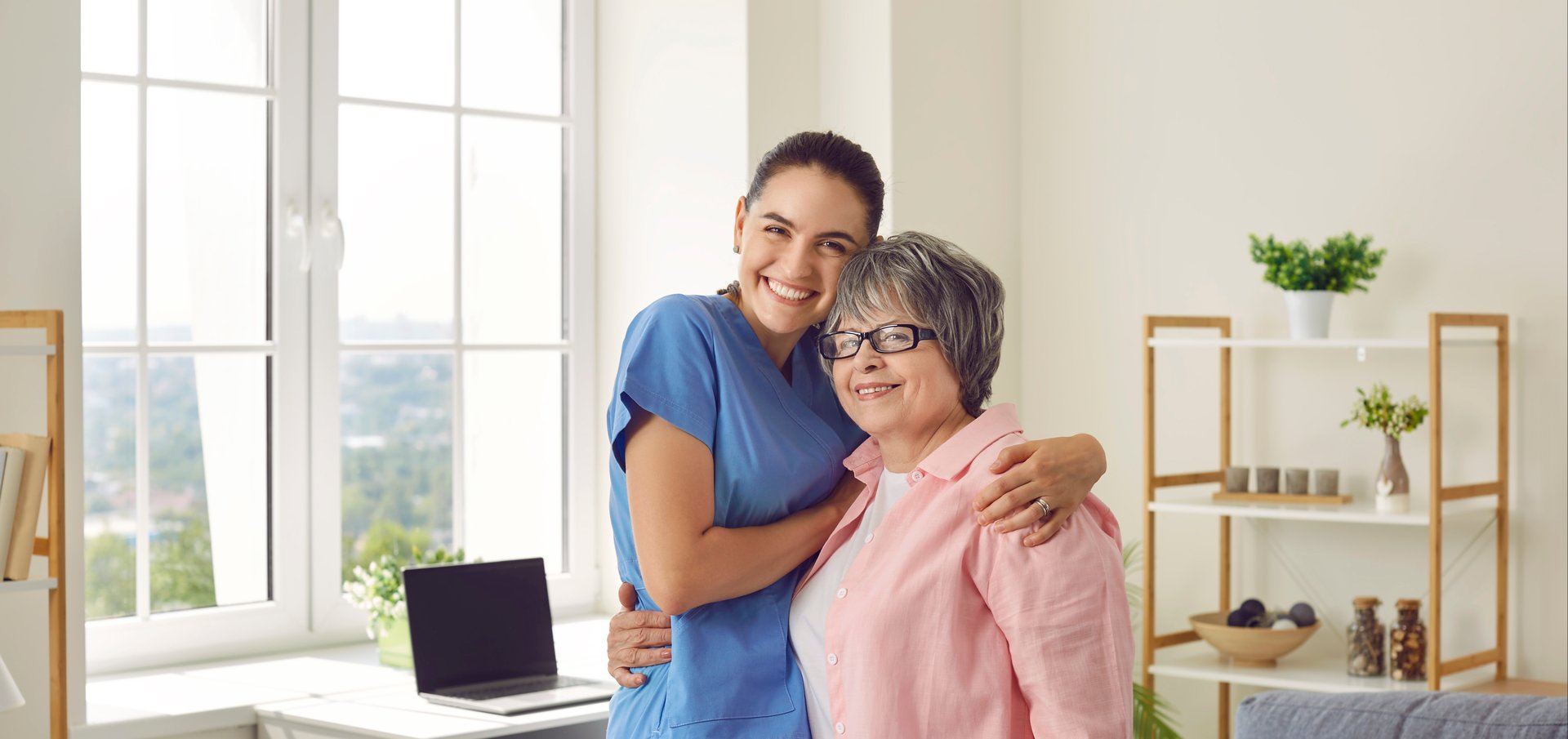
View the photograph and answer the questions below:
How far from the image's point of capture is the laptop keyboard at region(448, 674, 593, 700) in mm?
2783

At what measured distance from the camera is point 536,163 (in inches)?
143

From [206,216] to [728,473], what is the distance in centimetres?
193

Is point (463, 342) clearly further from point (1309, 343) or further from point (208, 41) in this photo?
point (1309, 343)

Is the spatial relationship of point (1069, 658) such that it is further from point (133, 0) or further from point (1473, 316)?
point (133, 0)

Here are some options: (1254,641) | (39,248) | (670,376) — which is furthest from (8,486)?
(1254,641)

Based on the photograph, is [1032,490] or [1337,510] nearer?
[1032,490]

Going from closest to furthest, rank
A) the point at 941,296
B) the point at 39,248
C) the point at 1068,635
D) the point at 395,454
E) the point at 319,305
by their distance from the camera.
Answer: the point at 1068,635, the point at 941,296, the point at 39,248, the point at 319,305, the point at 395,454

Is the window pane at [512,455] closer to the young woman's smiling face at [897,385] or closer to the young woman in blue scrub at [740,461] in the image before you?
the young woman in blue scrub at [740,461]

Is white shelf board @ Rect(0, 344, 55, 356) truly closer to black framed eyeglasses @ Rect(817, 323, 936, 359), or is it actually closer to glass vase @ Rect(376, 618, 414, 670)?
glass vase @ Rect(376, 618, 414, 670)

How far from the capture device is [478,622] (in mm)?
2881

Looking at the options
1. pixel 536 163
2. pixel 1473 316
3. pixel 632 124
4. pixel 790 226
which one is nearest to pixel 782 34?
pixel 632 124

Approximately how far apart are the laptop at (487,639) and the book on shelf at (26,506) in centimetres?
69

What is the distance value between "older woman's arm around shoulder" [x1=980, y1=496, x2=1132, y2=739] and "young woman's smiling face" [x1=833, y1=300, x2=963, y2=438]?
207 mm

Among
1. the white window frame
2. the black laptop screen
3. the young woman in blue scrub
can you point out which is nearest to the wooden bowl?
the black laptop screen
